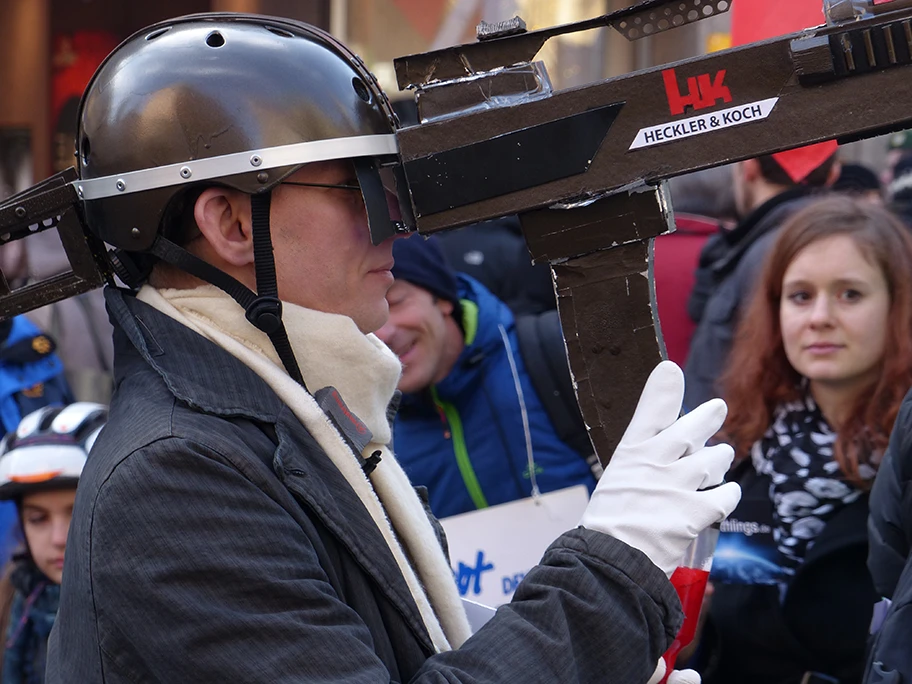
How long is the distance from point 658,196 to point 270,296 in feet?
1.93

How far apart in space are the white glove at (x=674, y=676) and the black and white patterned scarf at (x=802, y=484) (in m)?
1.14

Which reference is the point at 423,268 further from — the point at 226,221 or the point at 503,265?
the point at 226,221

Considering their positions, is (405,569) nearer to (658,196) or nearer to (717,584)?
(658,196)

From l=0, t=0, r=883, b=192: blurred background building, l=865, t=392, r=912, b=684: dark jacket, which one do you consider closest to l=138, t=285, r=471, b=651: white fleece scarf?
l=865, t=392, r=912, b=684: dark jacket

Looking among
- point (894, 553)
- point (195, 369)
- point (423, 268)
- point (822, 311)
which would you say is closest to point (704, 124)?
point (195, 369)

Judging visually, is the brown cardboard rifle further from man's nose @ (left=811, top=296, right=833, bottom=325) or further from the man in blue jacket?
the man in blue jacket

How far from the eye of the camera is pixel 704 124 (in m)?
1.67

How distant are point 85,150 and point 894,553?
174 centimetres

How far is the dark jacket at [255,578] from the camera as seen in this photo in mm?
1441

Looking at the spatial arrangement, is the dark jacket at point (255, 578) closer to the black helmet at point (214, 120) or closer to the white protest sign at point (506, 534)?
the black helmet at point (214, 120)

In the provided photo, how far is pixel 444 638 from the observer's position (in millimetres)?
1734

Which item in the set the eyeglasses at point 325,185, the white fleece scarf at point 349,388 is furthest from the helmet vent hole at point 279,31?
the white fleece scarf at point 349,388

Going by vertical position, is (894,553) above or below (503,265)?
below

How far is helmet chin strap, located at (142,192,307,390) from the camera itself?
67.9 inches
